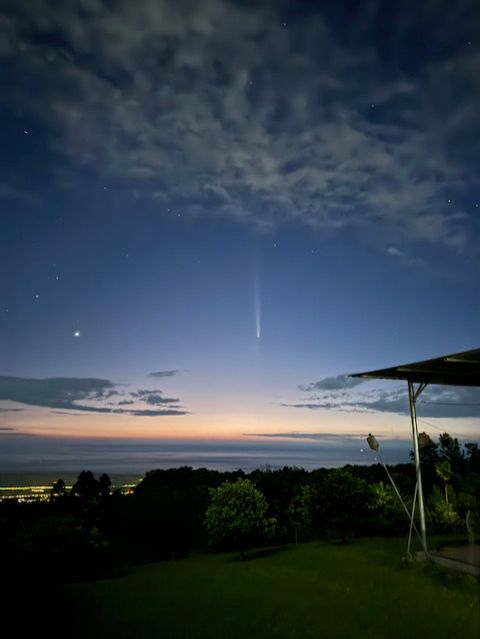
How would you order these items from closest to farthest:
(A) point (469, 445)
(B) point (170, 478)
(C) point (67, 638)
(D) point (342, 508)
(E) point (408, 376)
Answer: (C) point (67, 638) → (E) point (408, 376) → (D) point (342, 508) → (A) point (469, 445) → (B) point (170, 478)

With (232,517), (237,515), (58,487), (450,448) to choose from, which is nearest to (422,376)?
(237,515)

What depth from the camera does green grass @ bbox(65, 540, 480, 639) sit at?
7816 millimetres

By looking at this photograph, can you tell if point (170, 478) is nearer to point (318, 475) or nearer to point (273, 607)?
point (318, 475)

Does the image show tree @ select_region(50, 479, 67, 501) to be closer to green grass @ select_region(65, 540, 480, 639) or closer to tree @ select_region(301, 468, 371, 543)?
tree @ select_region(301, 468, 371, 543)

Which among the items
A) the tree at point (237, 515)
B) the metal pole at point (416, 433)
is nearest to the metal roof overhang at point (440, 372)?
the metal pole at point (416, 433)

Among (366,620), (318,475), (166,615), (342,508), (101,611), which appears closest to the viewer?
(366,620)

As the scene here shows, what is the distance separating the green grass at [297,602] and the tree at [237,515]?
2.04 meters

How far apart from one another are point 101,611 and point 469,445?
16.4 m

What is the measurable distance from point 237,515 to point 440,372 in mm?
8035

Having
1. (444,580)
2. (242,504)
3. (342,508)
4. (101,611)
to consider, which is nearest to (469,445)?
(342,508)

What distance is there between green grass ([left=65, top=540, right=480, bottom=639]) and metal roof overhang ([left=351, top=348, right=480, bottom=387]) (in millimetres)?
3965

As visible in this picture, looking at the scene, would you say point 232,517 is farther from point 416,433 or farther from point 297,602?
point 416,433

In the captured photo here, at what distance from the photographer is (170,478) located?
4241 centimetres

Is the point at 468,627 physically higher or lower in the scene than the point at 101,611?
higher
